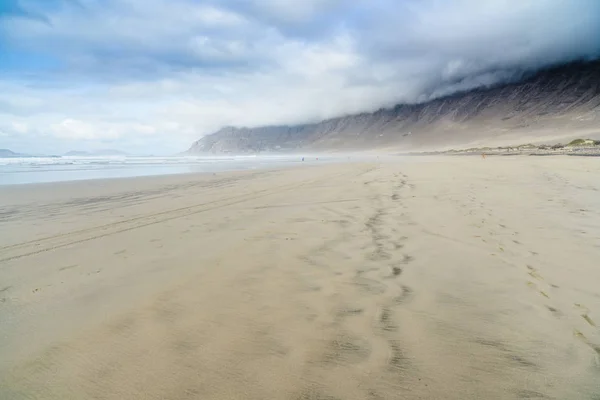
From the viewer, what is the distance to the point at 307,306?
3.46 m

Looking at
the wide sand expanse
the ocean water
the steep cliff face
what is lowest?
the wide sand expanse

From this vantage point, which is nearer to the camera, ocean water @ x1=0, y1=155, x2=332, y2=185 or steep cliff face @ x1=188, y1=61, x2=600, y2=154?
ocean water @ x1=0, y1=155, x2=332, y2=185

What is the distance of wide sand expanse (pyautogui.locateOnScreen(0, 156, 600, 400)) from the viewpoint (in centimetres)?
233

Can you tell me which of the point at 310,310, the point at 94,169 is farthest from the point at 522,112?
the point at 310,310

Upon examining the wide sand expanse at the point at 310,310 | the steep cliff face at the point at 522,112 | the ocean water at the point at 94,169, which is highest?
the steep cliff face at the point at 522,112

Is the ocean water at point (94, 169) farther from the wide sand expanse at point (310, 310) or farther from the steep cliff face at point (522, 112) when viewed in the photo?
the steep cliff face at point (522, 112)

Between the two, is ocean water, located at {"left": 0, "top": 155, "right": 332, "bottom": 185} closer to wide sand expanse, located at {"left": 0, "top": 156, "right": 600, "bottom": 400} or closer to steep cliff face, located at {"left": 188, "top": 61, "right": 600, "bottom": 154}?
wide sand expanse, located at {"left": 0, "top": 156, "right": 600, "bottom": 400}

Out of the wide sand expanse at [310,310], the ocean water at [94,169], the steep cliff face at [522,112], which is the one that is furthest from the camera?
the steep cliff face at [522,112]

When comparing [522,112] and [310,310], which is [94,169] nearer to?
[310,310]

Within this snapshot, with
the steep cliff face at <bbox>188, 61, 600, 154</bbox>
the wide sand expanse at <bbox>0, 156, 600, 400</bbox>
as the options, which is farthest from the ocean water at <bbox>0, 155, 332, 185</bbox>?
the steep cliff face at <bbox>188, 61, 600, 154</bbox>

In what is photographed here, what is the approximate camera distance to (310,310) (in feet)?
11.1

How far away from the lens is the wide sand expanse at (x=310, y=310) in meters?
2.33

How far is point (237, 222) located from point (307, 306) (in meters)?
4.74

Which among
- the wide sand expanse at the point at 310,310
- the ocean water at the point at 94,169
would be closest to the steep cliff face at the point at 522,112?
the ocean water at the point at 94,169
